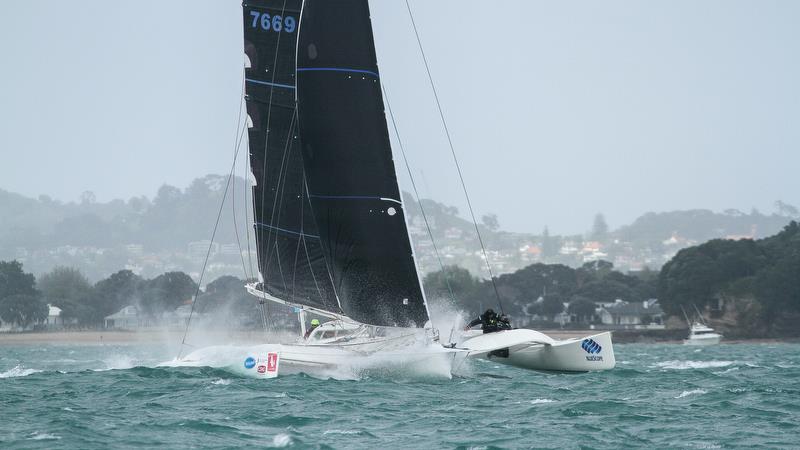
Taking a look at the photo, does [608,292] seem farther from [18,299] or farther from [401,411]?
[401,411]

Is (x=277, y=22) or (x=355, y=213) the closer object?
(x=355, y=213)

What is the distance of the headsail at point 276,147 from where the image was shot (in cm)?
3158

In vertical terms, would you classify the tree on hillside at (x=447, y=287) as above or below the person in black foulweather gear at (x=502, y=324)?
above

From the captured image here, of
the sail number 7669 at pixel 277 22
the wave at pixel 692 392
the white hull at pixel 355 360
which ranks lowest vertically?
the wave at pixel 692 392

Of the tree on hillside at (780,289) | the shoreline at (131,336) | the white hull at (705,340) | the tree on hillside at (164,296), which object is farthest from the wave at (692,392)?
the tree on hillside at (164,296)

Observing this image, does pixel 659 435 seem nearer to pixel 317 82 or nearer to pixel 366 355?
pixel 366 355

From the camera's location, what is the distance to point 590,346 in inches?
1151

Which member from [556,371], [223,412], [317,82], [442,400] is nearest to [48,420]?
[223,412]

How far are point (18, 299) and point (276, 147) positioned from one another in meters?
92.9

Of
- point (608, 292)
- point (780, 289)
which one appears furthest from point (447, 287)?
point (780, 289)

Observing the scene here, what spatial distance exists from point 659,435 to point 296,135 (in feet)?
53.7

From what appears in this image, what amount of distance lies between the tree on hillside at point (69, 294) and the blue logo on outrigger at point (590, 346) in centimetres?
10816

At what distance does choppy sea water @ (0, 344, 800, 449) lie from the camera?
1736 cm

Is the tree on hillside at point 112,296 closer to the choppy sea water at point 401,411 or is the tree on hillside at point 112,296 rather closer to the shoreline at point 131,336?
the shoreline at point 131,336
